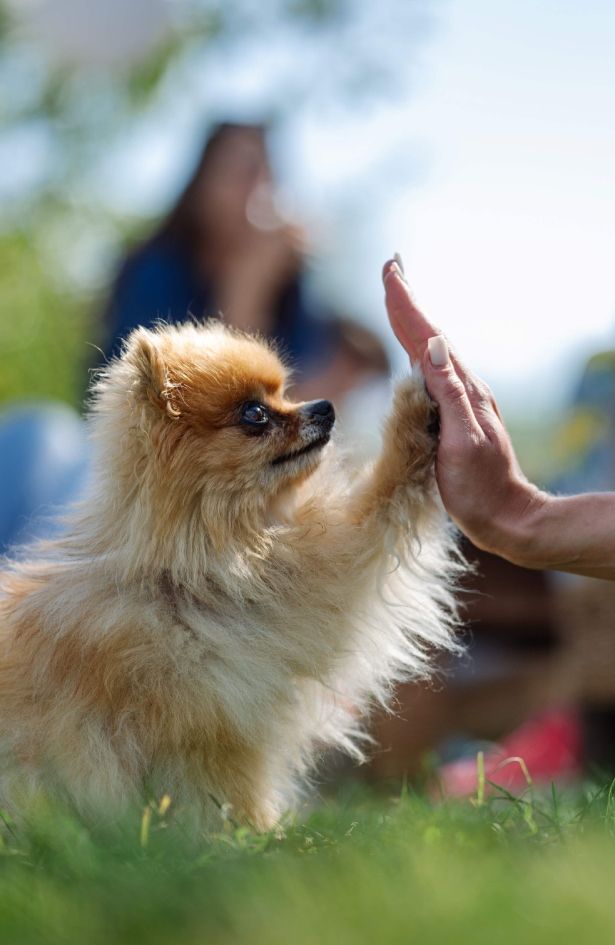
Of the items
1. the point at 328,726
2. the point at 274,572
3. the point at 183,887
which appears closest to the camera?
the point at 183,887

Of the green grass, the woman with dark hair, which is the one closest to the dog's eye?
the green grass

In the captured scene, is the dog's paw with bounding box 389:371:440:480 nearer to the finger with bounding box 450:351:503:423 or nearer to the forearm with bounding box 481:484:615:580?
the finger with bounding box 450:351:503:423

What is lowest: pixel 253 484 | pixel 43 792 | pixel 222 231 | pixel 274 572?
pixel 43 792

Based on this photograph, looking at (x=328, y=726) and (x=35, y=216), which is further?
(x=35, y=216)

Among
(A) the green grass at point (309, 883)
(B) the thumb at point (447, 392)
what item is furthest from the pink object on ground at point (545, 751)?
(A) the green grass at point (309, 883)

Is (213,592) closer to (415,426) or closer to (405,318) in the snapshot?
(415,426)

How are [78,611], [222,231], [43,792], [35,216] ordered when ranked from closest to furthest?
[43,792]
[78,611]
[222,231]
[35,216]

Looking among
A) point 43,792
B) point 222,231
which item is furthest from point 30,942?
point 222,231

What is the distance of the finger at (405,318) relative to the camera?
2.93 meters

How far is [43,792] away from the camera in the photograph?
2.55 m

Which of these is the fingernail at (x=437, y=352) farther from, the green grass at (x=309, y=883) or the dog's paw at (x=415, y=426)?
the green grass at (x=309, y=883)

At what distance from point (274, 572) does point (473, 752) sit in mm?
3415

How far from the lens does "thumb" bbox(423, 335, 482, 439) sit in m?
2.77

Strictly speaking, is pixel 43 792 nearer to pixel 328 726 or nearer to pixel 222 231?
pixel 328 726
